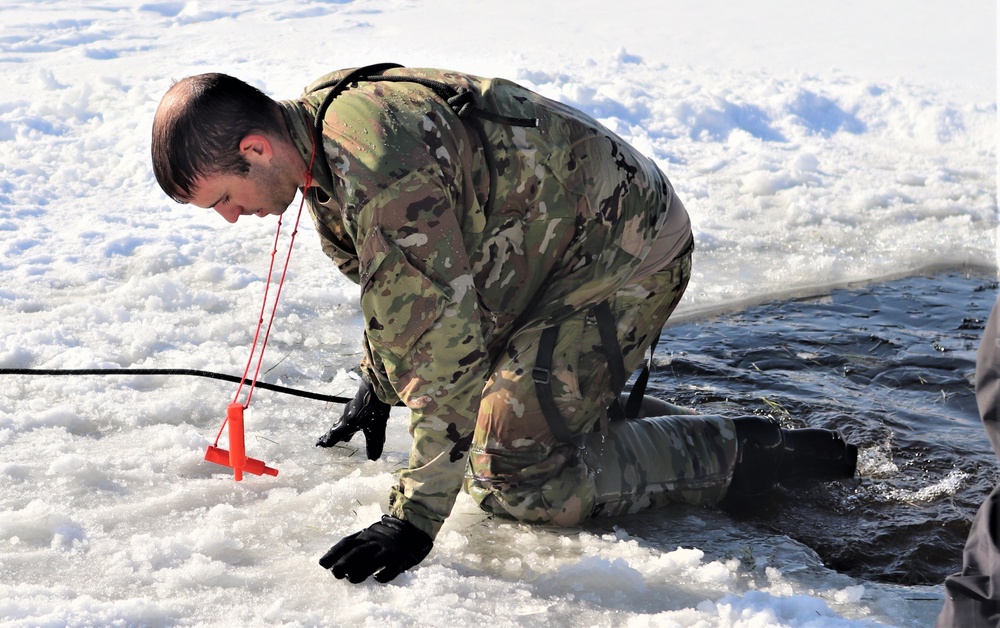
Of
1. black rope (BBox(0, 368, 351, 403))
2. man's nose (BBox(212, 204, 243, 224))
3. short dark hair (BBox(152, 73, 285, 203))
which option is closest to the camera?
short dark hair (BBox(152, 73, 285, 203))

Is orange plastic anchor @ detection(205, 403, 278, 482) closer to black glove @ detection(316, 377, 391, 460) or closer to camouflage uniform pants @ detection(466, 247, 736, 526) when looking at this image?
black glove @ detection(316, 377, 391, 460)

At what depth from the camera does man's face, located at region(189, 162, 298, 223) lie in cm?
217

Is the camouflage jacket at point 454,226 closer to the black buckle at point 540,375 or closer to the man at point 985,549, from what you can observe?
the black buckle at point 540,375

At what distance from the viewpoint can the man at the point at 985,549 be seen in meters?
1.46

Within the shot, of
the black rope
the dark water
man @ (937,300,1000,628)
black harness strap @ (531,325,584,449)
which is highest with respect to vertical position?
man @ (937,300,1000,628)

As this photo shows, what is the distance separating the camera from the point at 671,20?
38.0ft

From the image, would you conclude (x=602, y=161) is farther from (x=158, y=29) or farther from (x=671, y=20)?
(x=671, y=20)

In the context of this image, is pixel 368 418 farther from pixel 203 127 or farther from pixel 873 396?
pixel 873 396

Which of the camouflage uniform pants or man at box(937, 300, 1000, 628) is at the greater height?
man at box(937, 300, 1000, 628)

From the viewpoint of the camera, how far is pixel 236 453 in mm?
2645

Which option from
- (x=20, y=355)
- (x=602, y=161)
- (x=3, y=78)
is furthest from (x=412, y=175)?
(x=3, y=78)

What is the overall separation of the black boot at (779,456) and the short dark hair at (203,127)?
183 centimetres

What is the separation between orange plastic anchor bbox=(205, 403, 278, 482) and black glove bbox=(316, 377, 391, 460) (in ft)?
1.21

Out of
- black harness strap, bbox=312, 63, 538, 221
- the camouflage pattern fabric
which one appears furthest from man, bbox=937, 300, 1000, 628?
black harness strap, bbox=312, 63, 538, 221
